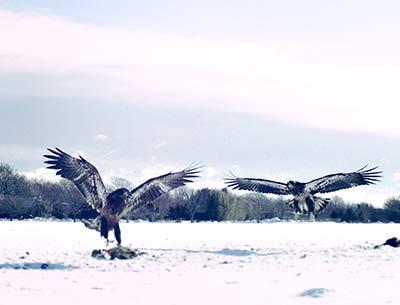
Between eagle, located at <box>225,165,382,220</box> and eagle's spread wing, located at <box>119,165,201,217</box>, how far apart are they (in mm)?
4989

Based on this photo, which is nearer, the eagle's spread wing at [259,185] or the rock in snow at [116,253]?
the rock in snow at [116,253]

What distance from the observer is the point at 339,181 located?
28.9 meters

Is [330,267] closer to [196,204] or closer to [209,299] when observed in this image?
[209,299]

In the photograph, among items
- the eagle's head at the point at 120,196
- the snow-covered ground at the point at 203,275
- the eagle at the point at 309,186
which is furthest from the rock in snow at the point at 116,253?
the eagle at the point at 309,186

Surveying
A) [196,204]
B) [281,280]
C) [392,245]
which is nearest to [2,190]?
[196,204]

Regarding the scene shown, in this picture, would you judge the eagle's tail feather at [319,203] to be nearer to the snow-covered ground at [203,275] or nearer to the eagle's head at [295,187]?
the eagle's head at [295,187]

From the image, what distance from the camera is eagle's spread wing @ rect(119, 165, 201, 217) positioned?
918 inches

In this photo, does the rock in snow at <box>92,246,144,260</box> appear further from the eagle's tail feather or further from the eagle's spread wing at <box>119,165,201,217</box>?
the eagle's tail feather

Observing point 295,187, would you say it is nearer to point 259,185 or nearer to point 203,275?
point 259,185

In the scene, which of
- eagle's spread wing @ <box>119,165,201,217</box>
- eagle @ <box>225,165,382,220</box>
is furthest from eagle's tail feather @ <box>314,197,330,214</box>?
eagle's spread wing @ <box>119,165,201,217</box>

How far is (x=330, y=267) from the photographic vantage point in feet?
65.8

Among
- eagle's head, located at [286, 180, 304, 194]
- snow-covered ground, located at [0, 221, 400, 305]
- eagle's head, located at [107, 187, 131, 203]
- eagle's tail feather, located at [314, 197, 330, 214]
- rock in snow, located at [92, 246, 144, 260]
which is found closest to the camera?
snow-covered ground, located at [0, 221, 400, 305]

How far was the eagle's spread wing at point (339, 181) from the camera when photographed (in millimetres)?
28375

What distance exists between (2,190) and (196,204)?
21471 mm
